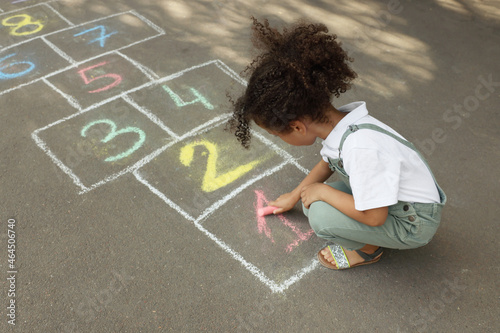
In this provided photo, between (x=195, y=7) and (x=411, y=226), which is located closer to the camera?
(x=411, y=226)

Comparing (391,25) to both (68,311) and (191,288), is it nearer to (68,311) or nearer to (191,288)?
(191,288)

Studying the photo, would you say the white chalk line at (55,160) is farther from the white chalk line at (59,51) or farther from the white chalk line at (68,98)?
the white chalk line at (59,51)

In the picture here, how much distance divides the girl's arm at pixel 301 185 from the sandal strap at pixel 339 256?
334 millimetres

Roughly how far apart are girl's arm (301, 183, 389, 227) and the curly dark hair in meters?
0.38

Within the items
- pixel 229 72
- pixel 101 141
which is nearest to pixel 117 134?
pixel 101 141

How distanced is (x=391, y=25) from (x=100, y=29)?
2.94 meters

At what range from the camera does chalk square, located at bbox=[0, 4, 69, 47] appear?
12.5ft

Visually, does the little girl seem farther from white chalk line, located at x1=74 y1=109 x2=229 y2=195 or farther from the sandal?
white chalk line, located at x1=74 y1=109 x2=229 y2=195

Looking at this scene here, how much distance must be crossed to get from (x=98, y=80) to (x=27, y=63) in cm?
67

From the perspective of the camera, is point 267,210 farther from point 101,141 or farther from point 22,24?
point 22,24

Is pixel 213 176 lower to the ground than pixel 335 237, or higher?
lower

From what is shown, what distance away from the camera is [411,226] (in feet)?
6.50

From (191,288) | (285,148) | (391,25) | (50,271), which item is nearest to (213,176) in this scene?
(285,148)

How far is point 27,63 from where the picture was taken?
352 cm
